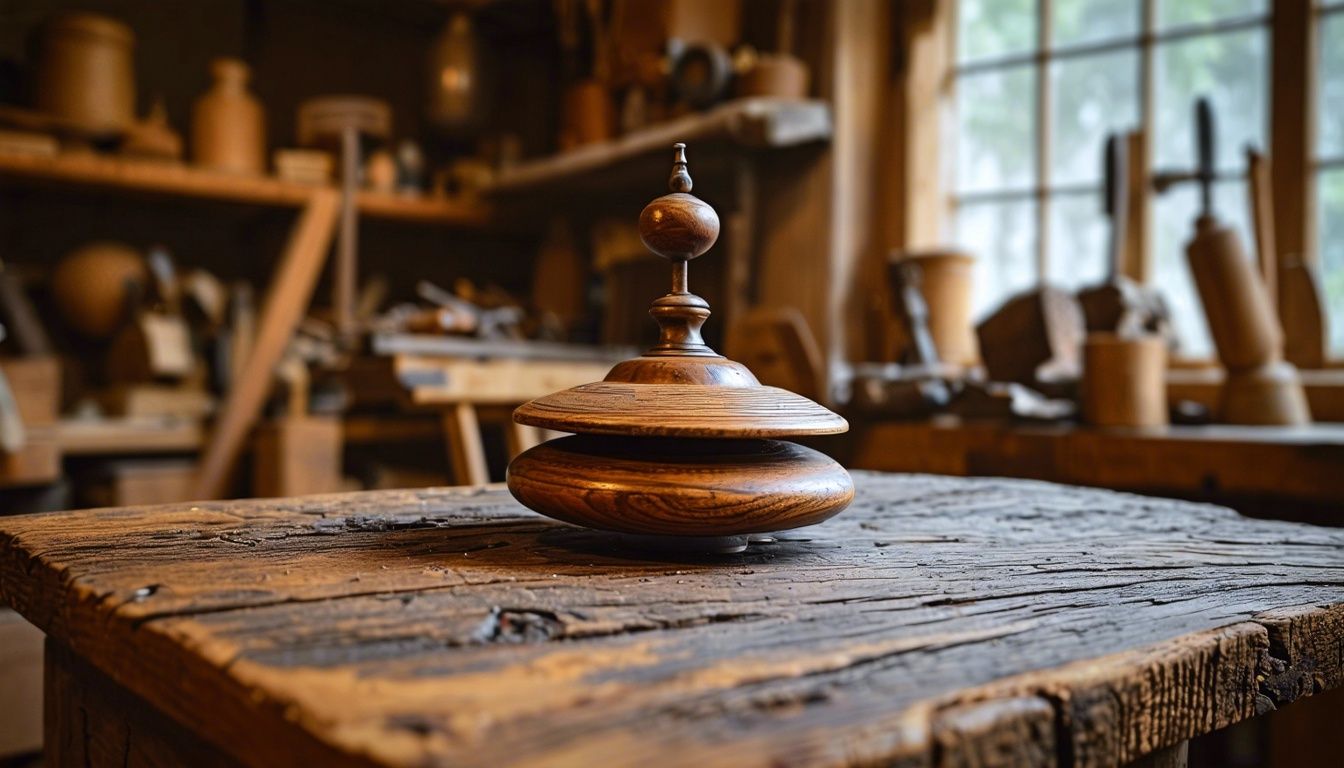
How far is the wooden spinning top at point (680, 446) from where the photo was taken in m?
0.82

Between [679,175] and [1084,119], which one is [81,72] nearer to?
[679,175]

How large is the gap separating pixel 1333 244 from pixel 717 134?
1.70 metres

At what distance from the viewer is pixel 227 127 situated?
3502 millimetres

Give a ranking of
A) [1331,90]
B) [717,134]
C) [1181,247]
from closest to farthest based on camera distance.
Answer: [1331,90]
[1181,247]
[717,134]

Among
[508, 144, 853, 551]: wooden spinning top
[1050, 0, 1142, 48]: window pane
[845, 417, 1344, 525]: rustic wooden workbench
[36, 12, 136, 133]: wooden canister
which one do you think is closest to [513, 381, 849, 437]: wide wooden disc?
[508, 144, 853, 551]: wooden spinning top

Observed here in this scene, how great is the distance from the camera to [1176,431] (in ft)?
6.59

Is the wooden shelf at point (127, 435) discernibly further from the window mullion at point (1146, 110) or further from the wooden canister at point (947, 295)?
the window mullion at point (1146, 110)

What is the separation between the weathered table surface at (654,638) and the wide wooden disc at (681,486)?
0.04 metres

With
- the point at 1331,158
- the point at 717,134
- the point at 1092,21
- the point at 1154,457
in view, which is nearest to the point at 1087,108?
the point at 1092,21

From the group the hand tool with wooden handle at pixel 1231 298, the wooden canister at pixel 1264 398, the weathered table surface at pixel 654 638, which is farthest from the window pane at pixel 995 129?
the weathered table surface at pixel 654 638

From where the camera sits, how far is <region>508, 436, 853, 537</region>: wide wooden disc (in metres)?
0.82

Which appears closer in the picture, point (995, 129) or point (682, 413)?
point (682, 413)

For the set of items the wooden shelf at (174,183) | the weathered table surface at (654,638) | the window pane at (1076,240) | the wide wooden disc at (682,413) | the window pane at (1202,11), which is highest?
the window pane at (1202,11)

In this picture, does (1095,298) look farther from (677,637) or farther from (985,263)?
(677,637)
